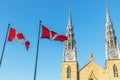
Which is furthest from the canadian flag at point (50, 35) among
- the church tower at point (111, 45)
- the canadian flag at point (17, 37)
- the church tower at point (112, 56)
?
the church tower at point (111, 45)

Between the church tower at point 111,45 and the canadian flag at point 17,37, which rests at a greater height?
the church tower at point 111,45

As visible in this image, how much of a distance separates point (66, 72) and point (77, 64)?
102 inches

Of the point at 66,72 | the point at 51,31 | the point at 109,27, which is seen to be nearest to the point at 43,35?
the point at 51,31

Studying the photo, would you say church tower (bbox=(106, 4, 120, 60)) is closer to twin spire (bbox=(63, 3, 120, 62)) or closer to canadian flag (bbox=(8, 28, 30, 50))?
twin spire (bbox=(63, 3, 120, 62))

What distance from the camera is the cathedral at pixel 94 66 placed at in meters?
41.6

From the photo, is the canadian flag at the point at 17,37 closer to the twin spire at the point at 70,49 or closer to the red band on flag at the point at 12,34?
the red band on flag at the point at 12,34

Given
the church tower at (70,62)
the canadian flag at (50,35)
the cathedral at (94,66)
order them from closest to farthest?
the canadian flag at (50,35) → the cathedral at (94,66) → the church tower at (70,62)

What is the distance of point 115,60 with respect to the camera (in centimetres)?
4209

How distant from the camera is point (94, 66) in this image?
43.3 metres

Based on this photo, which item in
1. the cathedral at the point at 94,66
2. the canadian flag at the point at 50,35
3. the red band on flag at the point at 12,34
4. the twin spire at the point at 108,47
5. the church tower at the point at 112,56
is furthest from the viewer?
the twin spire at the point at 108,47

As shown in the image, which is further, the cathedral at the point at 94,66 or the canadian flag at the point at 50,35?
the cathedral at the point at 94,66

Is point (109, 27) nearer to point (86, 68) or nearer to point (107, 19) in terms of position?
point (107, 19)

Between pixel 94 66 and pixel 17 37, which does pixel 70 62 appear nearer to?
pixel 94 66

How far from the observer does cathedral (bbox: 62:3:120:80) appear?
1639 inches
